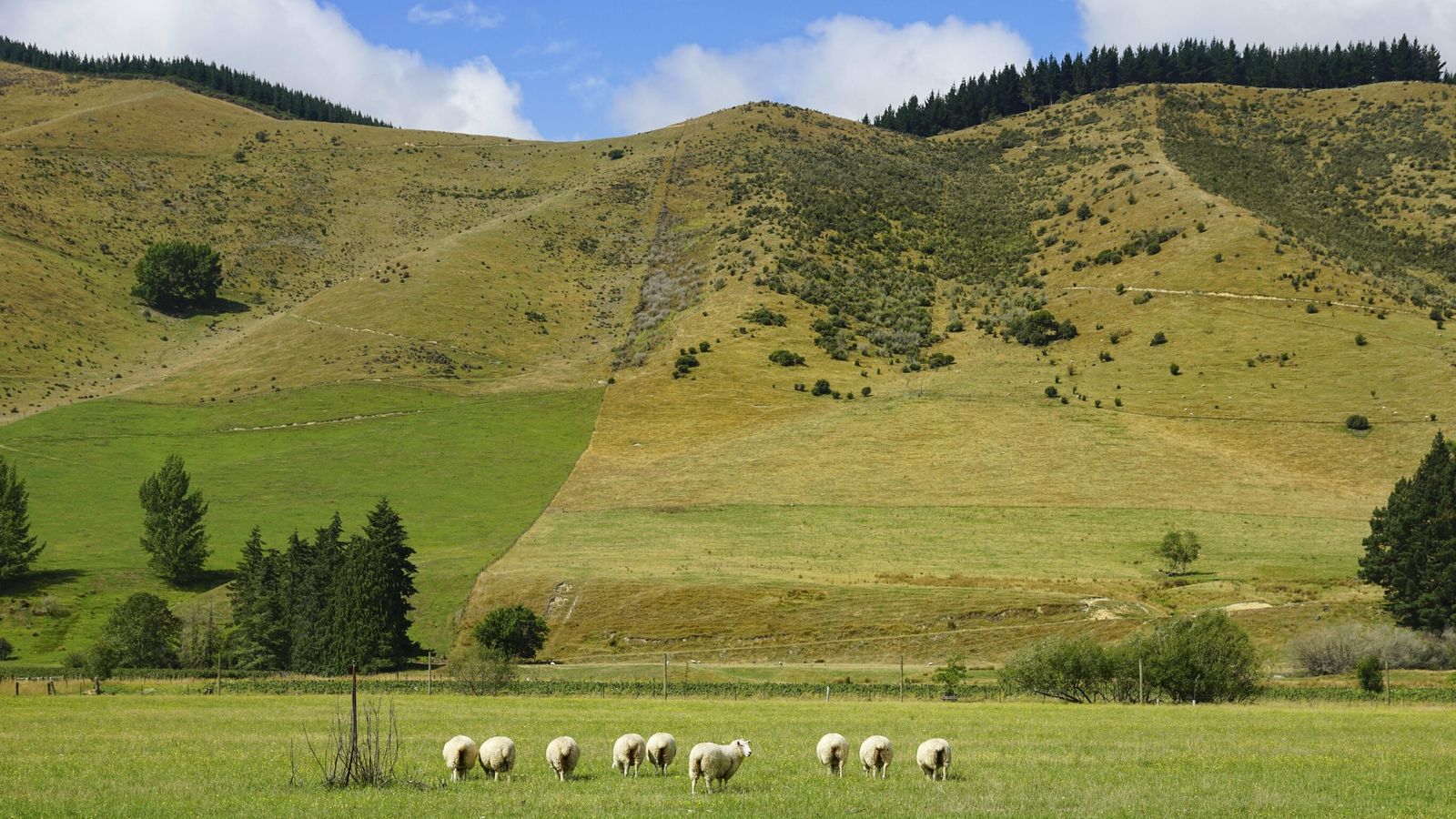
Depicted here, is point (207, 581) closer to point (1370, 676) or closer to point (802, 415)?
point (802, 415)

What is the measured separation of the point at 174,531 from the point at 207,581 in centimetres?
466

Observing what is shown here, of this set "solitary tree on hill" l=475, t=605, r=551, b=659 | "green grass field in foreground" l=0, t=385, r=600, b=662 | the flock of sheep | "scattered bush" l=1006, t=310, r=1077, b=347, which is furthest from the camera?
"scattered bush" l=1006, t=310, r=1077, b=347

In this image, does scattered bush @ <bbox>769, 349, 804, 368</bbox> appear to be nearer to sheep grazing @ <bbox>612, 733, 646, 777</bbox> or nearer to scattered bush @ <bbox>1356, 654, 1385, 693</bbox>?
scattered bush @ <bbox>1356, 654, 1385, 693</bbox>

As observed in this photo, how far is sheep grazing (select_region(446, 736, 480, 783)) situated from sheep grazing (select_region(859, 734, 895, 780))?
8.01 metres

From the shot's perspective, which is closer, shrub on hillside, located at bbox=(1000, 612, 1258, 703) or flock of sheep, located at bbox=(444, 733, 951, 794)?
flock of sheep, located at bbox=(444, 733, 951, 794)

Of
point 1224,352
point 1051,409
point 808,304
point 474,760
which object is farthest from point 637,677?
point 808,304

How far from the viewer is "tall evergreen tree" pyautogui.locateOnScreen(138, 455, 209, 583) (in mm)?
96000

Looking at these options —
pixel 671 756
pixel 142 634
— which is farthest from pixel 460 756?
pixel 142 634

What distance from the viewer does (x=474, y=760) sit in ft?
85.5

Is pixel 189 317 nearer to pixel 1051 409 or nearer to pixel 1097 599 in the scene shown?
pixel 1051 409

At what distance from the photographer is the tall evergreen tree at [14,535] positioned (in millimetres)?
94000

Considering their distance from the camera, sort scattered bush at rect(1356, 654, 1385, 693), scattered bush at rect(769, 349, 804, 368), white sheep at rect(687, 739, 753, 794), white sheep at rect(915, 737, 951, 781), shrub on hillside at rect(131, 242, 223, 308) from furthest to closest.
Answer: shrub on hillside at rect(131, 242, 223, 308) → scattered bush at rect(769, 349, 804, 368) → scattered bush at rect(1356, 654, 1385, 693) → white sheep at rect(915, 737, 951, 781) → white sheep at rect(687, 739, 753, 794)

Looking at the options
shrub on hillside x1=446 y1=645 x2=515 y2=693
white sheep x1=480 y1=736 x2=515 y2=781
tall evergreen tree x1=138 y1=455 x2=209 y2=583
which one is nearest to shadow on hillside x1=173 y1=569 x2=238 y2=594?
tall evergreen tree x1=138 y1=455 x2=209 y2=583

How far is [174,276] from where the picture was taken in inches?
7215
